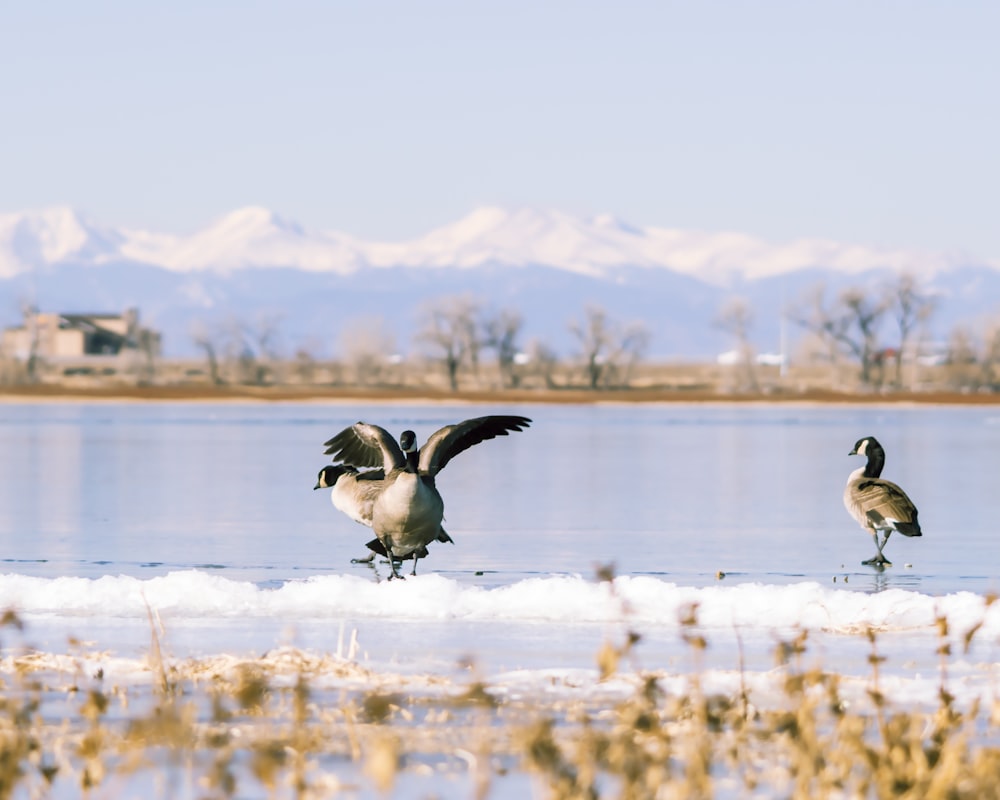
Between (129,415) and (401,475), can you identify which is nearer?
(401,475)

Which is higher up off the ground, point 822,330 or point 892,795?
point 822,330

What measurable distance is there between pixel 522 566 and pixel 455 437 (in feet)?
6.02

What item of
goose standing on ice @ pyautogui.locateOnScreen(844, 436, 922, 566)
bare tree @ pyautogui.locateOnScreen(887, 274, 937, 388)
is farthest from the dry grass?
bare tree @ pyautogui.locateOnScreen(887, 274, 937, 388)

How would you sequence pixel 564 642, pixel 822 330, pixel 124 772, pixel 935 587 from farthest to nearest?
pixel 822 330, pixel 935 587, pixel 564 642, pixel 124 772

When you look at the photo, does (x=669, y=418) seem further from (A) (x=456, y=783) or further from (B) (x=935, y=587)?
(A) (x=456, y=783)

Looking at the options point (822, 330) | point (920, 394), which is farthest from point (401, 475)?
point (822, 330)

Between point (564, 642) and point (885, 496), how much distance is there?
17.6 ft

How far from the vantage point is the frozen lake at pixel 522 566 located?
948 cm

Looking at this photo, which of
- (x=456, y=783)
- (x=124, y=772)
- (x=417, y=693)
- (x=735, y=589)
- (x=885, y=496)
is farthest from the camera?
(x=885, y=496)

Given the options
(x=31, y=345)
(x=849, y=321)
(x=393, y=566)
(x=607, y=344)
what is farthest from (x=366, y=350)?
(x=393, y=566)

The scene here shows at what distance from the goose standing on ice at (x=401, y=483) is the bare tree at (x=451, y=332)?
10196 centimetres

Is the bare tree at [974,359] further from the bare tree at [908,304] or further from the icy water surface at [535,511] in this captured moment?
the icy water surface at [535,511]

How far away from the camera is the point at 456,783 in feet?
21.1

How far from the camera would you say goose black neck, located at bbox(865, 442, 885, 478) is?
1514 cm
